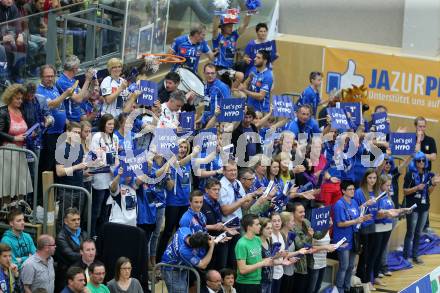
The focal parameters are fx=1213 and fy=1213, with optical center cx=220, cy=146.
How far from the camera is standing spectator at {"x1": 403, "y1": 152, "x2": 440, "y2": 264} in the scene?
17.8m

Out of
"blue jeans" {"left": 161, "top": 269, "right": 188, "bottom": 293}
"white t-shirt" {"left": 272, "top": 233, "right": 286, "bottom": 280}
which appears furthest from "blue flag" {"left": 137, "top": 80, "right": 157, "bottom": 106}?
"blue jeans" {"left": 161, "top": 269, "right": 188, "bottom": 293}

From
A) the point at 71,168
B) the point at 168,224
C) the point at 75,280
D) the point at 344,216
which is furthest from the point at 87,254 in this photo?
the point at 344,216

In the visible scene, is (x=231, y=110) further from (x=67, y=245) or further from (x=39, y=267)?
(x=39, y=267)

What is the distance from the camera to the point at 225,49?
19.2 m

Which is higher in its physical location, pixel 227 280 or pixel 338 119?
pixel 338 119

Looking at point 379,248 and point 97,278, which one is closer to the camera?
point 97,278

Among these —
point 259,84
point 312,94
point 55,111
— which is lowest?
point 55,111

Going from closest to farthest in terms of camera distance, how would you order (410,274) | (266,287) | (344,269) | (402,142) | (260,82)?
(266,287) → (344,269) → (402,142) → (410,274) → (260,82)

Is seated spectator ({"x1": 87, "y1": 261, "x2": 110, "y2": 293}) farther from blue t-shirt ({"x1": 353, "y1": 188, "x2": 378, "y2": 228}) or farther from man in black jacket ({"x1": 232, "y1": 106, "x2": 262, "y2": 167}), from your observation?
blue t-shirt ({"x1": 353, "y1": 188, "x2": 378, "y2": 228})

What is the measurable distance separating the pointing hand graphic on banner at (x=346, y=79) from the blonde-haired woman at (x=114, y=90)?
6.24 meters

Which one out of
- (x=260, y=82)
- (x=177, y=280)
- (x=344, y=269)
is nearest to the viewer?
(x=177, y=280)

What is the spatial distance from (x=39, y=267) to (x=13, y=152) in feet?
5.62

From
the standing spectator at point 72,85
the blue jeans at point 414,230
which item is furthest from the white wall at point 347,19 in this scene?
the standing spectator at point 72,85

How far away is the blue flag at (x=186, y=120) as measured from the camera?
1513 cm
